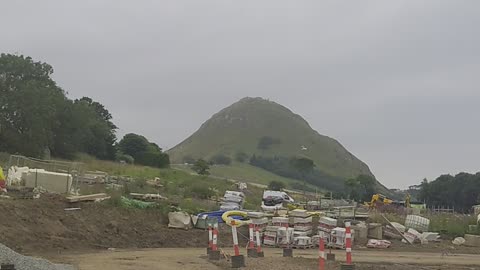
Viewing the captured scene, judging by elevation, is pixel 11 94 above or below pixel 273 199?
above

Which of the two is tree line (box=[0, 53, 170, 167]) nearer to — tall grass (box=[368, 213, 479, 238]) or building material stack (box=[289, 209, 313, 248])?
tall grass (box=[368, 213, 479, 238])

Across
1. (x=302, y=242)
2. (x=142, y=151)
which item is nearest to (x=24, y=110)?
(x=142, y=151)

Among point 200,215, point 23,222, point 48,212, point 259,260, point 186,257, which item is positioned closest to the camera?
point 259,260

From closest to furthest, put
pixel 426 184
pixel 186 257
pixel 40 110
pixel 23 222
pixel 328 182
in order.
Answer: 1. pixel 186 257
2. pixel 23 222
3. pixel 40 110
4. pixel 426 184
5. pixel 328 182

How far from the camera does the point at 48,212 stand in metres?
29.4

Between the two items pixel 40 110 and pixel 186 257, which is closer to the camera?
pixel 186 257

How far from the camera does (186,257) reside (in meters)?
25.1

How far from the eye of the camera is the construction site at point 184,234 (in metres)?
23.8

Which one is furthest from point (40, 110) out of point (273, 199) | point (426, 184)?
point (426, 184)

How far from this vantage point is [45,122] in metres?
76.8

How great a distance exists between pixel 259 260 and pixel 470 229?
24751 mm

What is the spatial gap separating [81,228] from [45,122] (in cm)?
4947

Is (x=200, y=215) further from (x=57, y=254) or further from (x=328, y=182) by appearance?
(x=328, y=182)

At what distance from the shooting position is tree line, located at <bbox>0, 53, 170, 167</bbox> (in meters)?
74.3
